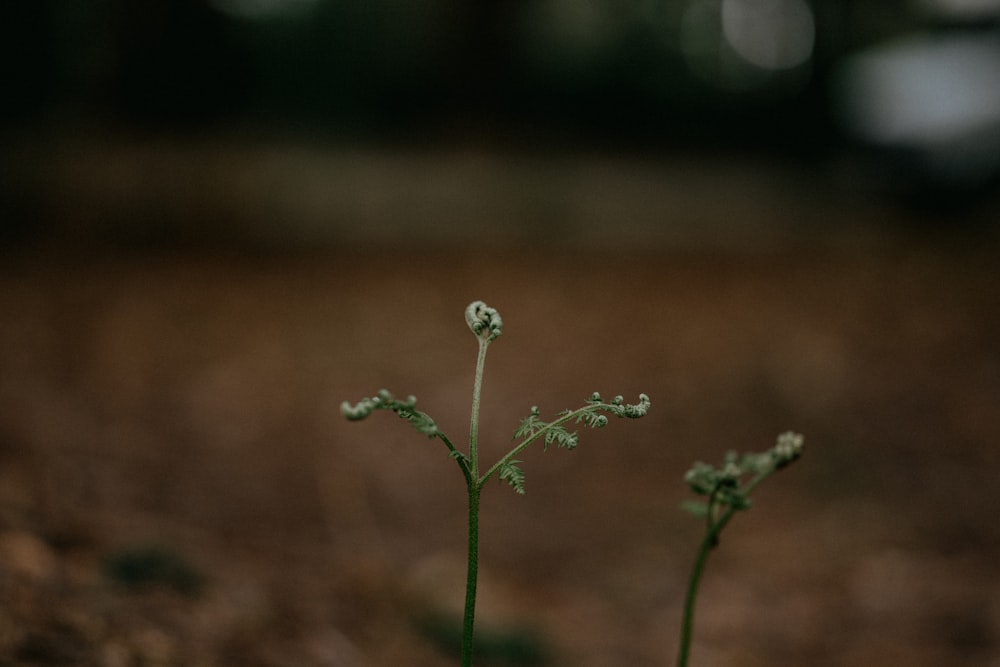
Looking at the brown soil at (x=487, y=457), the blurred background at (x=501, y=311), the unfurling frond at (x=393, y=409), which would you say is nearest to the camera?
the unfurling frond at (x=393, y=409)

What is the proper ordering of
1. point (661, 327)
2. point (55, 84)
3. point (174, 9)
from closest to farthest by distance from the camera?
point (661, 327), point (55, 84), point (174, 9)

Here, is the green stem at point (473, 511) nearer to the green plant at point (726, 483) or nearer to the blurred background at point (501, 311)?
the green plant at point (726, 483)

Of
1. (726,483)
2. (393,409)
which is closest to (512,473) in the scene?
(393,409)

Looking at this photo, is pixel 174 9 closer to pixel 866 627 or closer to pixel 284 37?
pixel 284 37

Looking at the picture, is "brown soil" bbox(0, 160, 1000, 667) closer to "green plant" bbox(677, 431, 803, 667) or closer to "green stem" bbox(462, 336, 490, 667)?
"green stem" bbox(462, 336, 490, 667)

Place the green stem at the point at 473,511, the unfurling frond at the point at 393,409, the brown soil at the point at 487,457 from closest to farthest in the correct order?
the unfurling frond at the point at 393,409 < the green stem at the point at 473,511 < the brown soil at the point at 487,457

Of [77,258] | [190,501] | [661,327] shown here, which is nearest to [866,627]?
[190,501]

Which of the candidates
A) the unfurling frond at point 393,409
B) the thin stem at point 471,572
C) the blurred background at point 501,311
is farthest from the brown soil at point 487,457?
the unfurling frond at point 393,409

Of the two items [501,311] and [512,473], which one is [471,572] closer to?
[512,473]
